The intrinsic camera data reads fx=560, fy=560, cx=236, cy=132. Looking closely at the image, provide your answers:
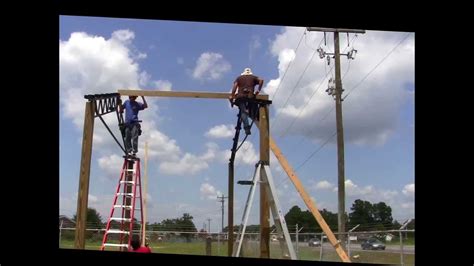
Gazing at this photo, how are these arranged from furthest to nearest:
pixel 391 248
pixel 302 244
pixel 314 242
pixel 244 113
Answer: pixel 302 244 < pixel 314 242 < pixel 391 248 < pixel 244 113

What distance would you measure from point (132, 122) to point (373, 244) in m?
3.26

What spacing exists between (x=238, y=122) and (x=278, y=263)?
216 centimetres

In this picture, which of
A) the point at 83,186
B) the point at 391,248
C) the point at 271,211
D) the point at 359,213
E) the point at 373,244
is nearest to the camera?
the point at 83,186

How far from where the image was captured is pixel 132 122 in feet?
17.2

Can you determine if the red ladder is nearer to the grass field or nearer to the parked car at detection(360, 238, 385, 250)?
the grass field

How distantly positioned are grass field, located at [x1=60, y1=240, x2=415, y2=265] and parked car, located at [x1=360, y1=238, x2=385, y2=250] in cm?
6

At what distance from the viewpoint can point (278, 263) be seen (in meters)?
3.32

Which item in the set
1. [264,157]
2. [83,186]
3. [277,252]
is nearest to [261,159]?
[264,157]

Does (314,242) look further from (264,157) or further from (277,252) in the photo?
(264,157)

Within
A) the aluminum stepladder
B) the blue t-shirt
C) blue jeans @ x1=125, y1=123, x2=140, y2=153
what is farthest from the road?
the blue t-shirt

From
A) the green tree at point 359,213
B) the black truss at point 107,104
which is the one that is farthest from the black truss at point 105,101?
the green tree at point 359,213

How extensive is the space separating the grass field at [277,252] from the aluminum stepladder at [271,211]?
1.02ft
